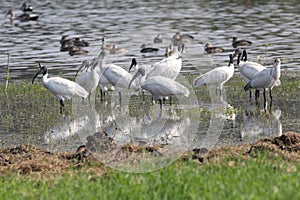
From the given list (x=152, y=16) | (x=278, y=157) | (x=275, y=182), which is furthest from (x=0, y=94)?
(x=152, y=16)

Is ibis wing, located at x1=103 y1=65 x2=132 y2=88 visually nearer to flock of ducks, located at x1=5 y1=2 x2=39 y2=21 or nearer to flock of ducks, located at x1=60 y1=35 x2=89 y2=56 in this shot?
flock of ducks, located at x1=60 y1=35 x2=89 y2=56

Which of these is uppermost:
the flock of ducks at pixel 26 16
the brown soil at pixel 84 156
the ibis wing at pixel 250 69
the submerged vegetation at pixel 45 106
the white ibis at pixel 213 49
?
the brown soil at pixel 84 156

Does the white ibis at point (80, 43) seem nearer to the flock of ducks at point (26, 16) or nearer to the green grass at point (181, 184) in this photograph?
the flock of ducks at point (26, 16)

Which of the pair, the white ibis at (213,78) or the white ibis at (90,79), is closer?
the white ibis at (213,78)

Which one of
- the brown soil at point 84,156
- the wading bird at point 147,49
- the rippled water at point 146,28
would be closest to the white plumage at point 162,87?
the brown soil at point 84,156

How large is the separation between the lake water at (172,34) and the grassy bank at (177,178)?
7.22 feet

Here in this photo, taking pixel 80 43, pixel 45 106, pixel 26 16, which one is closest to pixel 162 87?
pixel 45 106

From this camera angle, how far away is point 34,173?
900 cm

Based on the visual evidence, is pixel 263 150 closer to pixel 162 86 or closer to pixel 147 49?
pixel 162 86

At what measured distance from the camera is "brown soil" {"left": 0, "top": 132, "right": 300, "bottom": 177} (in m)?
9.07

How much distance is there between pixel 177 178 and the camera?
702 cm

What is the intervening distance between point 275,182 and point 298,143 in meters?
3.24

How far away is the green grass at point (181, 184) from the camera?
20.8 ft

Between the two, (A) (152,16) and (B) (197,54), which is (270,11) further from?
(B) (197,54)
